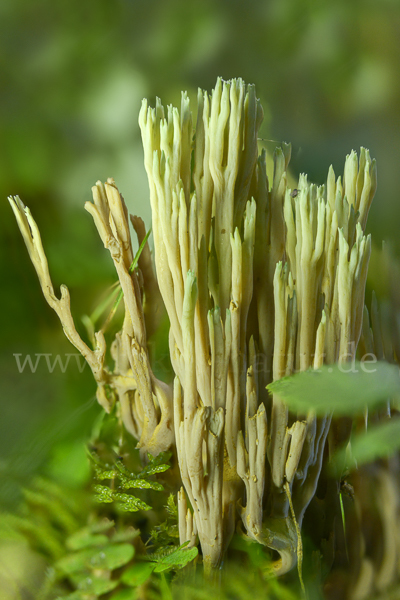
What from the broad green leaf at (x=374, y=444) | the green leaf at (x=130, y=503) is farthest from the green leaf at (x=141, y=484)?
the broad green leaf at (x=374, y=444)

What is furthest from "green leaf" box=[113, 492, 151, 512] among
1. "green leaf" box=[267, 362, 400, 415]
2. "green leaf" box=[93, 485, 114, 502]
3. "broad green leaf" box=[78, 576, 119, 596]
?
"green leaf" box=[267, 362, 400, 415]

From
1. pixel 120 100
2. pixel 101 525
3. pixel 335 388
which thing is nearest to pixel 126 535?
pixel 101 525

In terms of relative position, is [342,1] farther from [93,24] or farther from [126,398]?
[126,398]

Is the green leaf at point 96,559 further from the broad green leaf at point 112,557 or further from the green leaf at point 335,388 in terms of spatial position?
the green leaf at point 335,388

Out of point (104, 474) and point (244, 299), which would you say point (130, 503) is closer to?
point (104, 474)

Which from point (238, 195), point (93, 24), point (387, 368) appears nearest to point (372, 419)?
point (387, 368)

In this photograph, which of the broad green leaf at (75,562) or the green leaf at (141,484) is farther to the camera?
the green leaf at (141,484)
